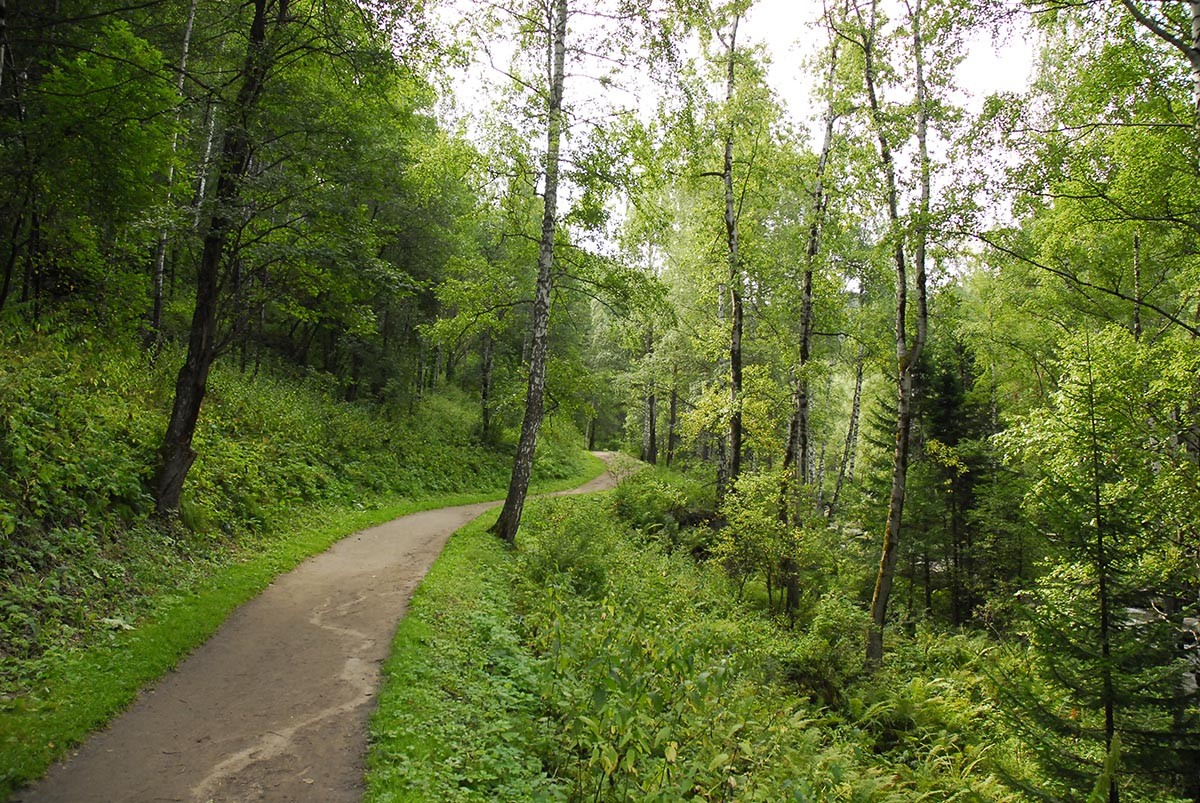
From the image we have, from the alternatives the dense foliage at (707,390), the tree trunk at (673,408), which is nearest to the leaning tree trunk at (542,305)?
the dense foliage at (707,390)

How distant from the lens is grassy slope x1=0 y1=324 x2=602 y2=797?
506 cm

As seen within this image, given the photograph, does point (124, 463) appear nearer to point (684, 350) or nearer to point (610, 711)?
point (610, 711)

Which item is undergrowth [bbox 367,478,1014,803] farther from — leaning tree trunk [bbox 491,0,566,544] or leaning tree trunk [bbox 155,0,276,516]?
leaning tree trunk [bbox 155,0,276,516]

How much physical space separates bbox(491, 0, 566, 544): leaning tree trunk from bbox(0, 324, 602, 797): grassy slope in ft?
11.8

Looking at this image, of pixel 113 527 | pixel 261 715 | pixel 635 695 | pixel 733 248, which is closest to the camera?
pixel 635 695

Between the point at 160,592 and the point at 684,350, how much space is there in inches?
794

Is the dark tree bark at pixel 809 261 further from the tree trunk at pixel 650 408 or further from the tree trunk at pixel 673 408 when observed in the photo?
the tree trunk at pixel 650 408

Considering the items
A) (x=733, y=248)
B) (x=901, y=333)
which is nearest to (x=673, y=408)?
(x=733, y=248)

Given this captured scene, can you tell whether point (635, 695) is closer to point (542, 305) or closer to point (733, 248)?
point (542, 305)

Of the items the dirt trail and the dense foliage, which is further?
the dense foliage

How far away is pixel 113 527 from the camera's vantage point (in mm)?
7332

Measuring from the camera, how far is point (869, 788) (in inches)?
217

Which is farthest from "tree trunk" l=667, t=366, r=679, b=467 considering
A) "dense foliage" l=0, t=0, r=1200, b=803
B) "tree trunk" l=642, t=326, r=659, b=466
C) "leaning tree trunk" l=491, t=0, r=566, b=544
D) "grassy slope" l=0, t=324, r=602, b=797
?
"grassy slope" l=0, t=324, r=602, b=797

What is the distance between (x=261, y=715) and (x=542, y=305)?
8.27 meters
